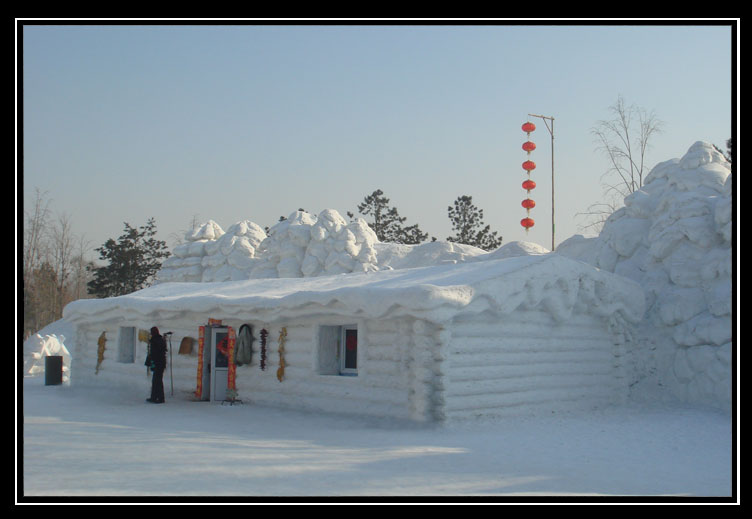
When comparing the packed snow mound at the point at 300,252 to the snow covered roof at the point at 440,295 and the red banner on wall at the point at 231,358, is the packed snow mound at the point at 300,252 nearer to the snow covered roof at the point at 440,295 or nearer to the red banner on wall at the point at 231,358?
the snow covered roof at the point at 440,295

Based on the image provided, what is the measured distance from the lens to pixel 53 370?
21.5m

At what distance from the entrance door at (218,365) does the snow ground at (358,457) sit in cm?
134

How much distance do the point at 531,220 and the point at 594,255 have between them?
657 centimetres

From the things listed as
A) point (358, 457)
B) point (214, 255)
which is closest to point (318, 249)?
point (214, 255)

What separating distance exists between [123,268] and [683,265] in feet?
127

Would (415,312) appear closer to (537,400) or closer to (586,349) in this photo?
(537,400)

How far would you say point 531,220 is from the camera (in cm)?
2689

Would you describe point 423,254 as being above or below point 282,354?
above

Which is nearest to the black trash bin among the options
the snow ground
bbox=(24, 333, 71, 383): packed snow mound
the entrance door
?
bbox=(24, 333, 71, 383): packed snow mound

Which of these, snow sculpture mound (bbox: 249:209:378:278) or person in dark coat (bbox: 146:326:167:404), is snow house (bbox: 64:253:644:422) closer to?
person in dark coat (bbox: 146:326:167:404)

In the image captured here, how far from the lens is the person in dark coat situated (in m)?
16.1

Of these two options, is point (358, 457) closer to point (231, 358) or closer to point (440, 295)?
point (440, 295)

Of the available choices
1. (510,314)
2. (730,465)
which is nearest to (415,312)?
(510,314)

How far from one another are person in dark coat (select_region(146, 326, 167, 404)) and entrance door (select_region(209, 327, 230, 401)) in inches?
41.0
